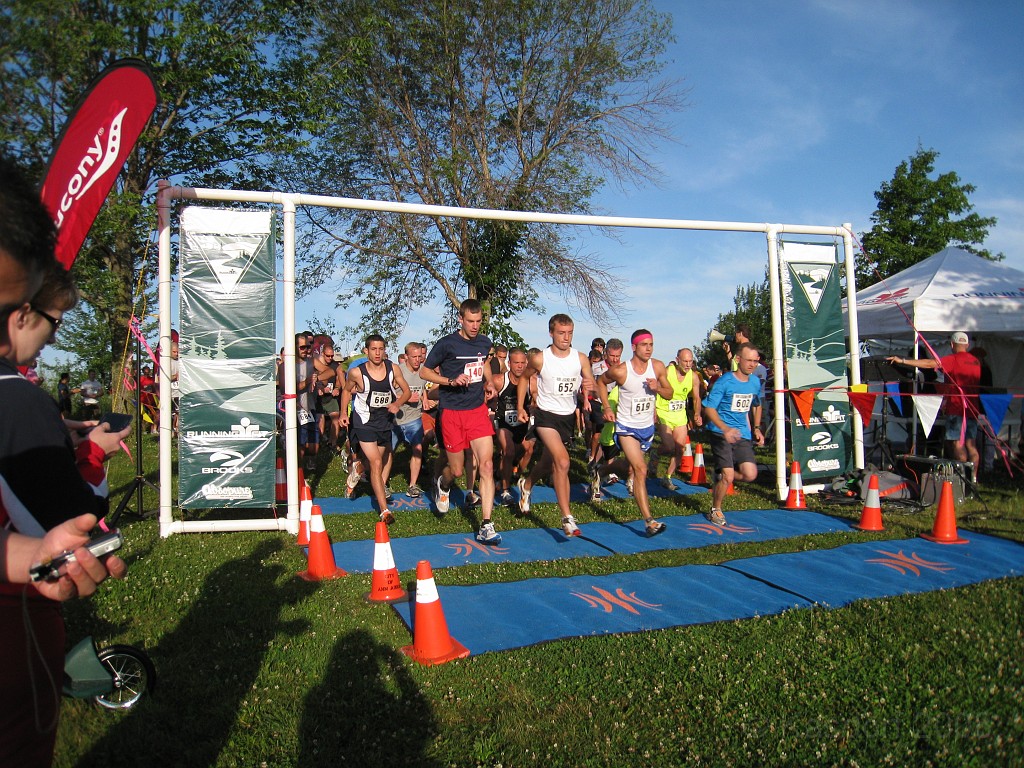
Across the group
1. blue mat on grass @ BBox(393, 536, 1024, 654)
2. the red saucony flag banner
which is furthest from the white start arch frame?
the red saucony flag banner

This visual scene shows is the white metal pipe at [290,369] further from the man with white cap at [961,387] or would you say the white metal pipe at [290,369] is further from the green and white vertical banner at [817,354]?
the man with white cap at [961,387]

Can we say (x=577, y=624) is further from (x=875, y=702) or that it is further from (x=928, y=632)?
(x=928, y=632)

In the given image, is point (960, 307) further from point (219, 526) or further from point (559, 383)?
point (219, 526)

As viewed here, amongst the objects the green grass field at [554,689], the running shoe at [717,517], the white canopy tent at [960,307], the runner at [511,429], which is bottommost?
the green grass field at [554,689]

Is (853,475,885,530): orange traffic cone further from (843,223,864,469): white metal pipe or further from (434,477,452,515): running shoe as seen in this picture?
(434,477,452,515): running shoe

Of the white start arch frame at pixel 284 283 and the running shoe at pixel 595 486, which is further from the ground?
the white start arch frame at pixel 284 283

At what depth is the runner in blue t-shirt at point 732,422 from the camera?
836cm

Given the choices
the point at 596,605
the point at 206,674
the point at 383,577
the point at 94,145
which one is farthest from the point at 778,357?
the point at 94,145

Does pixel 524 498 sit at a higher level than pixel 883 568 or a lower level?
higher

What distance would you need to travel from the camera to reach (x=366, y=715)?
11.9 ft

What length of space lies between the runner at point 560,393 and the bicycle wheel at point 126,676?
476 cm

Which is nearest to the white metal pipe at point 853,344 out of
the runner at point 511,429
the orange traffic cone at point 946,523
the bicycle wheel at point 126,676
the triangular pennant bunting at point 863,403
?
the triangular pennant bunting at point 863,403

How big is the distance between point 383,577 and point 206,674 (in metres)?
1.66

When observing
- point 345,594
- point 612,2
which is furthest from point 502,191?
point 345,594
